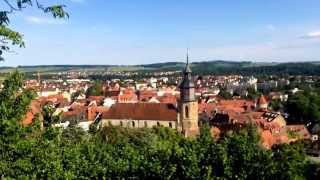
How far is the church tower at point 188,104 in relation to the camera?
210ft

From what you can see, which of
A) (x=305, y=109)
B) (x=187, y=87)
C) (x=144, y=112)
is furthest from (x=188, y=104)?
(x=305, y=109)

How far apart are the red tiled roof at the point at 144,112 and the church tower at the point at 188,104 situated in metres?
3.35

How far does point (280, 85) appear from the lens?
171 meters

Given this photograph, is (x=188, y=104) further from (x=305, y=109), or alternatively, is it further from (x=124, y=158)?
(x=124, y=158)

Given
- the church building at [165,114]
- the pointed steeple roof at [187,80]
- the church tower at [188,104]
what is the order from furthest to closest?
the church building at [165,114] < the church tower at [188,104] < the pointed steeple roof at [187,80]

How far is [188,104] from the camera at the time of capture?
211ft

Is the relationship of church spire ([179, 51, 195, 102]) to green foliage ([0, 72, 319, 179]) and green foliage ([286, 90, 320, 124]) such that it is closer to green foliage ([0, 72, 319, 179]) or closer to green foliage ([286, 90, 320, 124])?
green foliage ([286, 90, 320, 124])

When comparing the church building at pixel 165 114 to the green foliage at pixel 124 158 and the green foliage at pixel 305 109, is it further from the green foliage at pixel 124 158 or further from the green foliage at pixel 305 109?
the green foliage at pixel 124 158

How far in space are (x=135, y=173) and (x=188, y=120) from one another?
47.9 m

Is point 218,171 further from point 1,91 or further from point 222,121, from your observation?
point 222,121

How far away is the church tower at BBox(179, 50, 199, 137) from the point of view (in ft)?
210

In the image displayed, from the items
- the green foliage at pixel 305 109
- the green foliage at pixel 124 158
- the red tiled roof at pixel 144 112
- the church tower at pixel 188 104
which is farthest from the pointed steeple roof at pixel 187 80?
the green foliage at pixel 124 158

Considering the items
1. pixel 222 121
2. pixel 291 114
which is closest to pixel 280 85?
pixel 291 114

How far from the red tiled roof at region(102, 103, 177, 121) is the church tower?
11.0 feet
